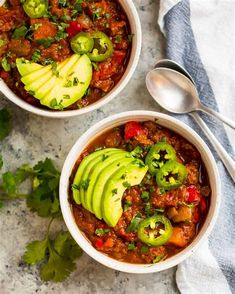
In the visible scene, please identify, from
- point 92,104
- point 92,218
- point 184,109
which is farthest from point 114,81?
point 92,218

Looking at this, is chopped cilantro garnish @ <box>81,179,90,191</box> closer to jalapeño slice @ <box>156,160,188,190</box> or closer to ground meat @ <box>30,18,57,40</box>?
jalapeño slice @ <box>156,160,188,190</box>

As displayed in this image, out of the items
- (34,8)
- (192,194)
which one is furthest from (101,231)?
(34,8)

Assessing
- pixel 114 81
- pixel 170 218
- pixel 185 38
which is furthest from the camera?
pixel 185 38

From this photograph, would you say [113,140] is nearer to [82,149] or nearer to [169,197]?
[82,149]

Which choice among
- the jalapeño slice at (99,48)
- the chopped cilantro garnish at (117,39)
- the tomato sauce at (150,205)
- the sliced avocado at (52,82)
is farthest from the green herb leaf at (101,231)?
the chopped cilantro garnish at (117,39)

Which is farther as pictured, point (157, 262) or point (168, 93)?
point (168, 93)

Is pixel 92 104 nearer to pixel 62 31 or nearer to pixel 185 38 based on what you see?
pixel 62 31

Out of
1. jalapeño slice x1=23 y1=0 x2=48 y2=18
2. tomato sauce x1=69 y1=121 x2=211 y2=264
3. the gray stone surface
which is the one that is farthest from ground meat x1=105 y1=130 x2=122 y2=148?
jalapeño slice x1=23 y1=0 x2=48 y2=18
